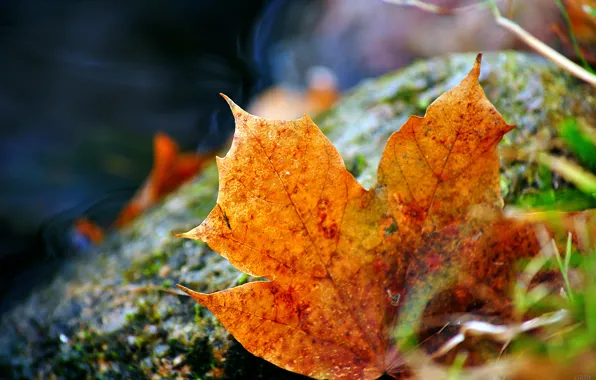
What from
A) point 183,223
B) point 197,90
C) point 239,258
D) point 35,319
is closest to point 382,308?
point 239,258

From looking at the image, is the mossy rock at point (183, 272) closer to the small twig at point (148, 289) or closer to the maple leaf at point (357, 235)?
the small twig at point (148, 289)

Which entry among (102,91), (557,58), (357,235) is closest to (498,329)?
(357,235)

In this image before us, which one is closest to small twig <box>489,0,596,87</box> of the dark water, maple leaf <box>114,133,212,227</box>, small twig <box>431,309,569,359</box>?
small twig <box>431,309,569,359</box>

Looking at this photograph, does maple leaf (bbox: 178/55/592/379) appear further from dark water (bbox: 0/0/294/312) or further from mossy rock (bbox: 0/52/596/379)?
dark water (bbox: 0/0/294/312)

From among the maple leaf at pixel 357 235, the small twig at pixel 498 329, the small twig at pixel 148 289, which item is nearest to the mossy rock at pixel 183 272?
the small twig at pixel 148 289

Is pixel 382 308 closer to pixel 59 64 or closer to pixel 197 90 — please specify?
pixel 197 90
